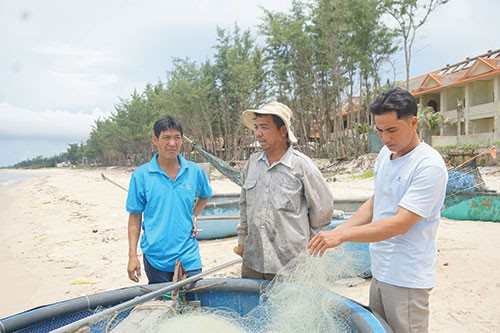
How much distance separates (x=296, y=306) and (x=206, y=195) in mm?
1099

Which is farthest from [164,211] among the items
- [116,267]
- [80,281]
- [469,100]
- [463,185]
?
[469,100]

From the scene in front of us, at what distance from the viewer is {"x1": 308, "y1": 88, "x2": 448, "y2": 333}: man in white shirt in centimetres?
170

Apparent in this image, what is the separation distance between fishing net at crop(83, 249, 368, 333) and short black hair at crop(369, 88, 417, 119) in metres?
0.78

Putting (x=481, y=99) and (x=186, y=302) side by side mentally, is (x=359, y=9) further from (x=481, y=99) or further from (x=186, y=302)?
(x=186, y=302)

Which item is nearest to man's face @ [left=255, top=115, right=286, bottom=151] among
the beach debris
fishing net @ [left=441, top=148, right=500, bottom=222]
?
the beach debris

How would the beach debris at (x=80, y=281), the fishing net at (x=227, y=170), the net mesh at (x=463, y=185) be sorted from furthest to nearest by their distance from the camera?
the fishing net at (x=227, y=170) < the net mesh at (x=463, y=185) < the beach debris at (x=80, y=281)

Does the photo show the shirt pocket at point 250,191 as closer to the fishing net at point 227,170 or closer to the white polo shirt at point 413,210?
the white polo shirt at point 413,210

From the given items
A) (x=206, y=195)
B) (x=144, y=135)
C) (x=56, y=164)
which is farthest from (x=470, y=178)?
(x=56, y=164)

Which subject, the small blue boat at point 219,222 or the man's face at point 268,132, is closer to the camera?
the man's face at point 268,132

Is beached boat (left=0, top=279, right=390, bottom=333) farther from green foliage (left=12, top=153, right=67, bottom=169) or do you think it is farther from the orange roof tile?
green foliage (left=12, top=153, right=67, bottom=169)

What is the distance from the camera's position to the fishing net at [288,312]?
2043 mm

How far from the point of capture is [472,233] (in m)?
7.21

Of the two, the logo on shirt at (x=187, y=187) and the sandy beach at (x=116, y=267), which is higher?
the logo on shirt at (x=187, y=187)

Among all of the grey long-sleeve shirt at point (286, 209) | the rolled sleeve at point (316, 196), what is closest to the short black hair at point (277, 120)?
the grey long-sleeve shirt at point (286, 209)
